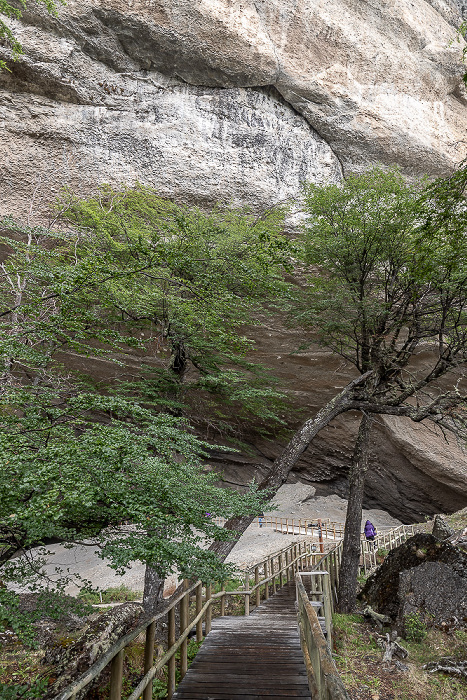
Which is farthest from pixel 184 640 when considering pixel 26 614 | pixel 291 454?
pixel 291 454

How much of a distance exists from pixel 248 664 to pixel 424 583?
5.23 metres

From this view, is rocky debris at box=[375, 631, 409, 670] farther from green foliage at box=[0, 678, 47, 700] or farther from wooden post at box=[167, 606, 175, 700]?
green foliage at box=[0, 678, 47, 700]

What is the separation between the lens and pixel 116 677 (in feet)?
8.09

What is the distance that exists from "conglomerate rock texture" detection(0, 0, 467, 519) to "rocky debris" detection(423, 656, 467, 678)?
29.8 feet

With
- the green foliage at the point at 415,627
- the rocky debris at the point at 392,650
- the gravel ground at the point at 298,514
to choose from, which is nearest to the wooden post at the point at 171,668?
the rocky debris at the point at 392,650

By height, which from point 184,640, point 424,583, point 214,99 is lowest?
point 424,583

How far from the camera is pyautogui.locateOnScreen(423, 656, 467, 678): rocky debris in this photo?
586 centimetres

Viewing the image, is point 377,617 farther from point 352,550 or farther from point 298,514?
point 298,514

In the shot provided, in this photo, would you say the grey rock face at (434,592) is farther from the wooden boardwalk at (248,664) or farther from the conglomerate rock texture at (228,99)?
the conglomerate rock texture at (228,99)

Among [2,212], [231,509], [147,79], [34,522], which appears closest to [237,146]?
[147,79]

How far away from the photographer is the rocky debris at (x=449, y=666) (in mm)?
5863

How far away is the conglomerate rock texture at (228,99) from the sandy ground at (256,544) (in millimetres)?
6727

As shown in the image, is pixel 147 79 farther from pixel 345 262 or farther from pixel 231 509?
pixel 231 509

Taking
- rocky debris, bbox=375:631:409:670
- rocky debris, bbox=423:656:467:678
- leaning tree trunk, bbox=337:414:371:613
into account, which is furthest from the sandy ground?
rocky debris, bbox=423:656:467:678
